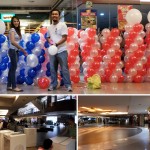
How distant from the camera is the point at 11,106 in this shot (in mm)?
3477

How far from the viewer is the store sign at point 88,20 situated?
7066 mm

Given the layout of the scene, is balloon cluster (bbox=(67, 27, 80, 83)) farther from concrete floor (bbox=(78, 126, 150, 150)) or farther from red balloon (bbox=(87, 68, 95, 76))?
concrete floor (bbox=(78, 126, 150, 150))

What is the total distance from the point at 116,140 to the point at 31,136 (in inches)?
96.2

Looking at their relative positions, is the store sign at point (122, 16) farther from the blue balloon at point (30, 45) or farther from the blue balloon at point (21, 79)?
the blue balloon at point (21, 79)

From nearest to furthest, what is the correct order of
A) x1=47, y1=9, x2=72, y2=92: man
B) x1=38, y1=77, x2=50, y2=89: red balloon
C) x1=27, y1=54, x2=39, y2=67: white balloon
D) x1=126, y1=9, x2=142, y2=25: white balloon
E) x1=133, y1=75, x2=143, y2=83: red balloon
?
x1=47, y1=9, x2=72, y2=92: man → x1=38, y1=77, x2=50, y2=89: red balloon → x1=27, y1=54, x2=39, y2=67: white balloon → x1=126, y1=9, x2=142, y2=25: white balloon → x1=133, y1=75, x2=143, y2=83: red balloon

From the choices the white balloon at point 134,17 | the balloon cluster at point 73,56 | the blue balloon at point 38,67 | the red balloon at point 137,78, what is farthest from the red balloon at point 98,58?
the blue balloon at point 38,67

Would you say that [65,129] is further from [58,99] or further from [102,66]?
[102,66]

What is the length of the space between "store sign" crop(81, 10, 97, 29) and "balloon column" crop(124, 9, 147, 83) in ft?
3.05

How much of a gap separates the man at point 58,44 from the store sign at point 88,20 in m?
2.62

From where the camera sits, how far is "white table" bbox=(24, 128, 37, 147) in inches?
125

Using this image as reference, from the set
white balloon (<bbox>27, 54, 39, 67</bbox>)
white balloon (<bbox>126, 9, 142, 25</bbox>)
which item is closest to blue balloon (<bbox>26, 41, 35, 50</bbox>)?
white balloon (<bbox>27, 54, 39, 67</bbox>)

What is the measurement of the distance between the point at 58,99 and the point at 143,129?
131 cm

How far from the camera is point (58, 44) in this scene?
439 cm

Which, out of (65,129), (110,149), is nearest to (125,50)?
(110,149)
